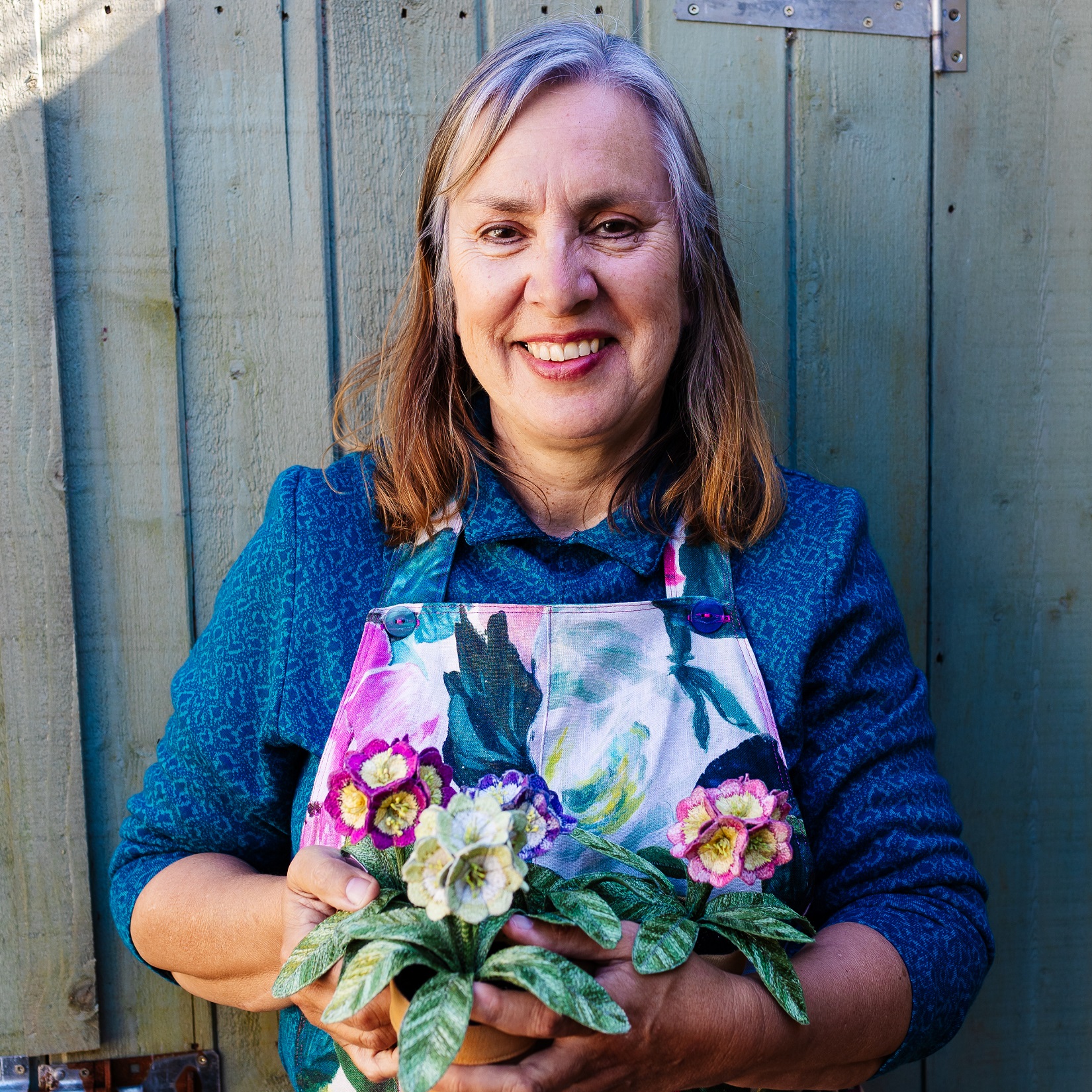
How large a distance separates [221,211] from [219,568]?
1.72 ft

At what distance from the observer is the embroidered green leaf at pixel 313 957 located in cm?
85

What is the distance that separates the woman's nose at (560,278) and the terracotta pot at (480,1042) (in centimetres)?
76

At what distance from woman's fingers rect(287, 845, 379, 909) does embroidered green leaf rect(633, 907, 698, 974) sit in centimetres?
24

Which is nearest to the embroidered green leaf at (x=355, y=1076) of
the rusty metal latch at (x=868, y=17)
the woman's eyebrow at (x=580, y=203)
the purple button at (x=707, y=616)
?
the purple button at (x=707, y=616)

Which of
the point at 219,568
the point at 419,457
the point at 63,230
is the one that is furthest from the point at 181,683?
the point at 63,230

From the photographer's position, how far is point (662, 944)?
2.96ft

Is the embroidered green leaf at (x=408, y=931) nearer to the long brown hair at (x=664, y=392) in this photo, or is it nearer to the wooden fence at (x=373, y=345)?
the long brown hair at (x=664, y=392)

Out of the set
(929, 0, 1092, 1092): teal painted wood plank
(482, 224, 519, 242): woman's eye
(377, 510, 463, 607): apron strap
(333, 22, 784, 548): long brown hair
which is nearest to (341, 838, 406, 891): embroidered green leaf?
(377, 510, 463, 607): apron strap

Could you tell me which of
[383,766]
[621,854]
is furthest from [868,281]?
[383,766]

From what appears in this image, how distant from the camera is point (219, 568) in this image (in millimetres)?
1517

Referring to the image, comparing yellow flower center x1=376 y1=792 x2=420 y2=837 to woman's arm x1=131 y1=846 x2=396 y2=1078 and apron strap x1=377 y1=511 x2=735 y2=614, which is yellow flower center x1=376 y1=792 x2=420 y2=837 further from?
apron strap x1=377 y1=511 x2=735 y2=614

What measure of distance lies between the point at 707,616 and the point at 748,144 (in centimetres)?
84

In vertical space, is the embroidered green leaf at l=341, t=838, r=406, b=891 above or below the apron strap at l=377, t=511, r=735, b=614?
below

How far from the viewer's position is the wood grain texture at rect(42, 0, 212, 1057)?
56.3 inches
